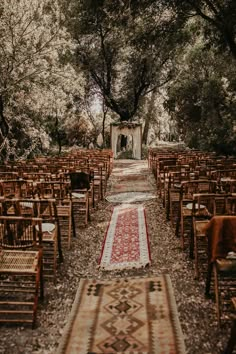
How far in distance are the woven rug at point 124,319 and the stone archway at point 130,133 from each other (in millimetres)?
20393

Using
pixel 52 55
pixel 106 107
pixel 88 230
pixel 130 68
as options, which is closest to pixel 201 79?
pixel 130 68

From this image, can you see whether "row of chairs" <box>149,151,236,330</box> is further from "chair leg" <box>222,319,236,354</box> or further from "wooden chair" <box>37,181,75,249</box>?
"wooden chair" <box>37,181,75,249</box>

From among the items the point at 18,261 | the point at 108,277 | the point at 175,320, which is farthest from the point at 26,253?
the point at 175,320

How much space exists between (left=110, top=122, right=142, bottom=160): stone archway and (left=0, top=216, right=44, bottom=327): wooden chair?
20318 millimetres

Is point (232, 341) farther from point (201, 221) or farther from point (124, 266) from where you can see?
point (124, 266)

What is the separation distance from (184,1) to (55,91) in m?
5.65

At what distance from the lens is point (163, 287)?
4.74 meters

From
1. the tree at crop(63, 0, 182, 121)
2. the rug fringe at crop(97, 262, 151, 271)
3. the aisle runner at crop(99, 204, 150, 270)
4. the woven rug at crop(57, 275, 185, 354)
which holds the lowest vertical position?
the woven rug at crop(57, 275, 185, 354)

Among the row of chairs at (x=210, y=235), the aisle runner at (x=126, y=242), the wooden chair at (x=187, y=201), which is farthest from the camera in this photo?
the wooden chair at (x=187, y=201)

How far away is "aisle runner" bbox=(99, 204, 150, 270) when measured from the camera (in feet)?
18.4

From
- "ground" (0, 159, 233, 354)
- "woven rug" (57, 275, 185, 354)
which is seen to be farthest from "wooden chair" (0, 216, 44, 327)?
"woven rug" (57, 275, 185, 354)

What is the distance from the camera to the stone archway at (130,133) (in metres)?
25.0

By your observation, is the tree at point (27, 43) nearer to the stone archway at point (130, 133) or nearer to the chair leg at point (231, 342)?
the chair leg at point (231, 342)

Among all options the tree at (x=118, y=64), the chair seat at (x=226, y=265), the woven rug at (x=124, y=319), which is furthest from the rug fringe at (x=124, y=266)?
the tree at (x=118, y=64)
